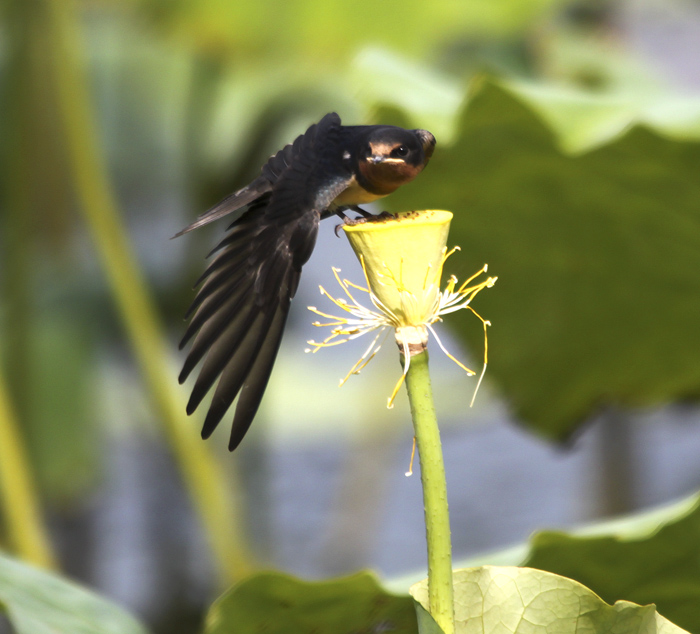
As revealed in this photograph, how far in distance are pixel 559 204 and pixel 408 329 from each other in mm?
329

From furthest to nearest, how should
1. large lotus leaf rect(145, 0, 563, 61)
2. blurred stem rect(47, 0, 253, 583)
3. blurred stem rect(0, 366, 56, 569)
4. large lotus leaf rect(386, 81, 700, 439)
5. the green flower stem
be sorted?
large lotus leaf rect(145, 0, 563, 61)
blurred stem rect(47, 0, 253, 583)
blurred stem rect(0, 366, 56, 569)
large lotus leaf rect(386, 81, 700, 439)
the green flower stem

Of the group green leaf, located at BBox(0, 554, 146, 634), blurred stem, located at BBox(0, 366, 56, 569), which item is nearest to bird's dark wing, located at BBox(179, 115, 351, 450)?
green leaf, located at BBox(0, 554, 146, 634)

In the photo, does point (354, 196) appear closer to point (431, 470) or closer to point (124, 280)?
point (431, 470)

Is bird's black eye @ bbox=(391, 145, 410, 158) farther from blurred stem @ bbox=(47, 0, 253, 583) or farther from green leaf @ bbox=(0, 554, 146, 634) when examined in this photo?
blurred stem @ bbox=(47, 0, 253, 583)

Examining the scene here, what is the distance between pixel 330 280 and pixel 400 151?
191 centimetres

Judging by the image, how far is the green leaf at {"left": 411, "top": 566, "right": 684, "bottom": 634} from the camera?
0.24 meters

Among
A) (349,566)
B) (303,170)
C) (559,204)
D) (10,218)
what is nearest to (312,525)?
(349,566)

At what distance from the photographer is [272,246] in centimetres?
21

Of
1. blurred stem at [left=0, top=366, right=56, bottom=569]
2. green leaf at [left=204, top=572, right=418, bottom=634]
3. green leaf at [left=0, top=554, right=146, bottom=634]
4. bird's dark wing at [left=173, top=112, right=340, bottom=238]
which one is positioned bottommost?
blurred stem at [left=0, top=366, right=56, bottom=569]

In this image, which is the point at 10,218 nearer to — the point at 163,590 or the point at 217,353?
the point at 163,590

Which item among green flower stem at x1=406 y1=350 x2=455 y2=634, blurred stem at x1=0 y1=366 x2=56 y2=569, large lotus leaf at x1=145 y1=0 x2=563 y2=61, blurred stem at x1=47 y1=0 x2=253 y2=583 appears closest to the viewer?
green flower stem at x1=406 y1=350 x2=455 y2=634

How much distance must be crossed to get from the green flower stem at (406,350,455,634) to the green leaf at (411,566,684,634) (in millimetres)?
31

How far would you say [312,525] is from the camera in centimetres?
171

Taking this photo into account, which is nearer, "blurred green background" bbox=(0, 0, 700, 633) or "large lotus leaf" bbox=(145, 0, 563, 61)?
"blurred green background" bbox=(0, 0, 700, 633)
